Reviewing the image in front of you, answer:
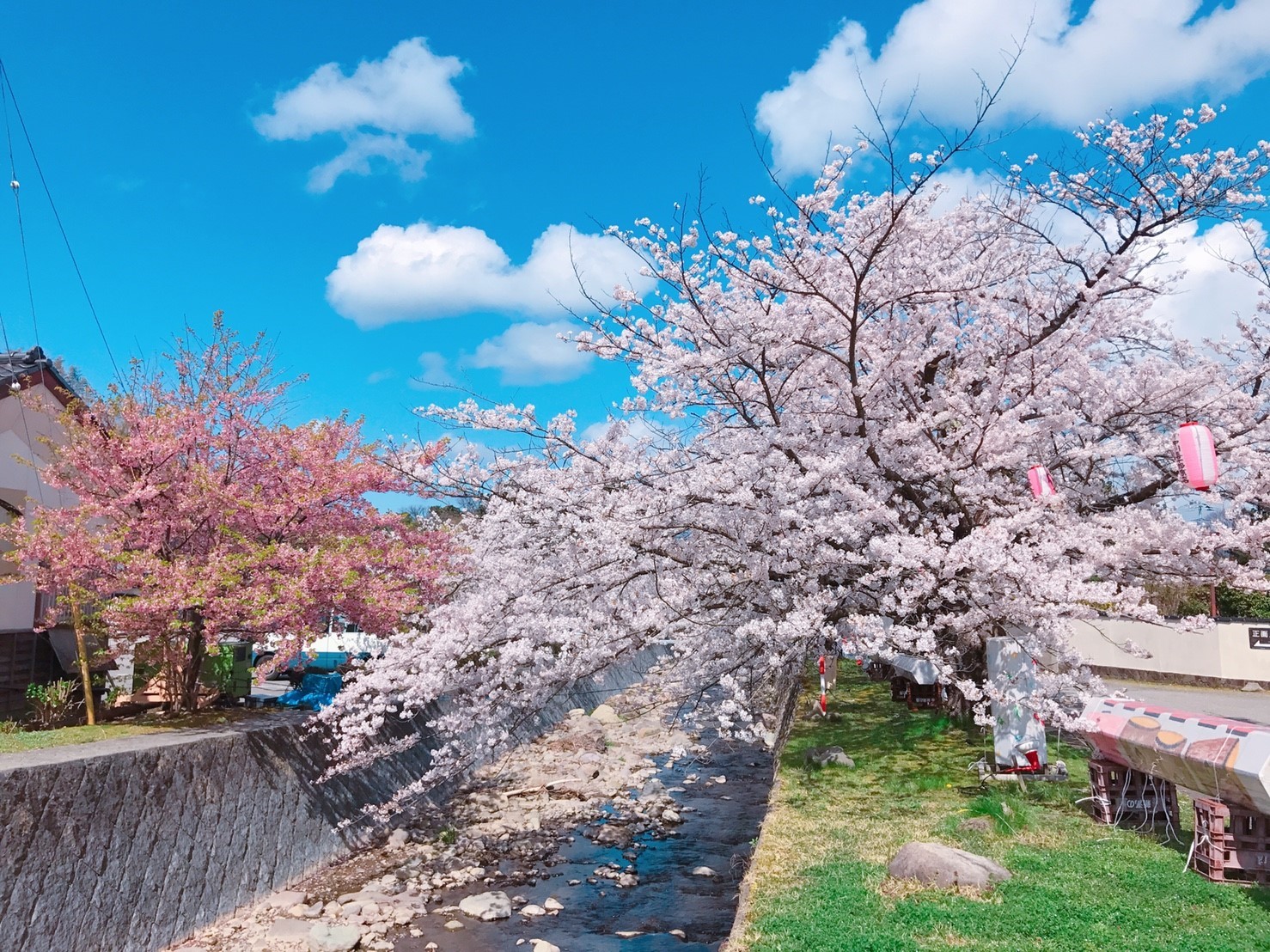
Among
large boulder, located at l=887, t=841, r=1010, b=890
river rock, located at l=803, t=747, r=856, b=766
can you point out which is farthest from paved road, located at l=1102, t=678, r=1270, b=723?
large boulder, located at l=887, t=841, r=1010, b=890

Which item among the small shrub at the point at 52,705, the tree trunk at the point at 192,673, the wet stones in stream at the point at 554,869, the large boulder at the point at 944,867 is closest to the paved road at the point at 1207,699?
the wet stones in stream at the point at 554,869

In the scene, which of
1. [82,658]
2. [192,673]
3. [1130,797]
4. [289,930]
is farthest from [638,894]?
[82,658]

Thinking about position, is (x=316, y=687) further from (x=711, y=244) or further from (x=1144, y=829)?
(x=1144, y=829)

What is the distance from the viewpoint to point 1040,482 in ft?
31.2

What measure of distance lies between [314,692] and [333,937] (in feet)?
23.1

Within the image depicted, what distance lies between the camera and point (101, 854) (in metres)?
8.37

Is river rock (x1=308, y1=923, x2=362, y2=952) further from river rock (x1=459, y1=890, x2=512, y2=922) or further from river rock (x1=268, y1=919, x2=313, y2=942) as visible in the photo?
river rock (x1=459, y1=890, x2=512, y2=922)

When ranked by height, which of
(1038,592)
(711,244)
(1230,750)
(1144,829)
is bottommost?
(1144,829)

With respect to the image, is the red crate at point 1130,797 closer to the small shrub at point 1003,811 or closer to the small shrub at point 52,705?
the small shrub at point 1003,811

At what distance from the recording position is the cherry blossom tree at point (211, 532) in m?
10.3

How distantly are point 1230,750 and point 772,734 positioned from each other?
14.3 metres

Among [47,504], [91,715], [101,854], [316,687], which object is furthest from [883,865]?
[47,504]

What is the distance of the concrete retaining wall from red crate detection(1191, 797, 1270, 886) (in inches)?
462

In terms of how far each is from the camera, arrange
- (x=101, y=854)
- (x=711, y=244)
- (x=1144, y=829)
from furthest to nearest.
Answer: (x=711, y=244)
(x=101, y=854)
(x=1144, y=829)
